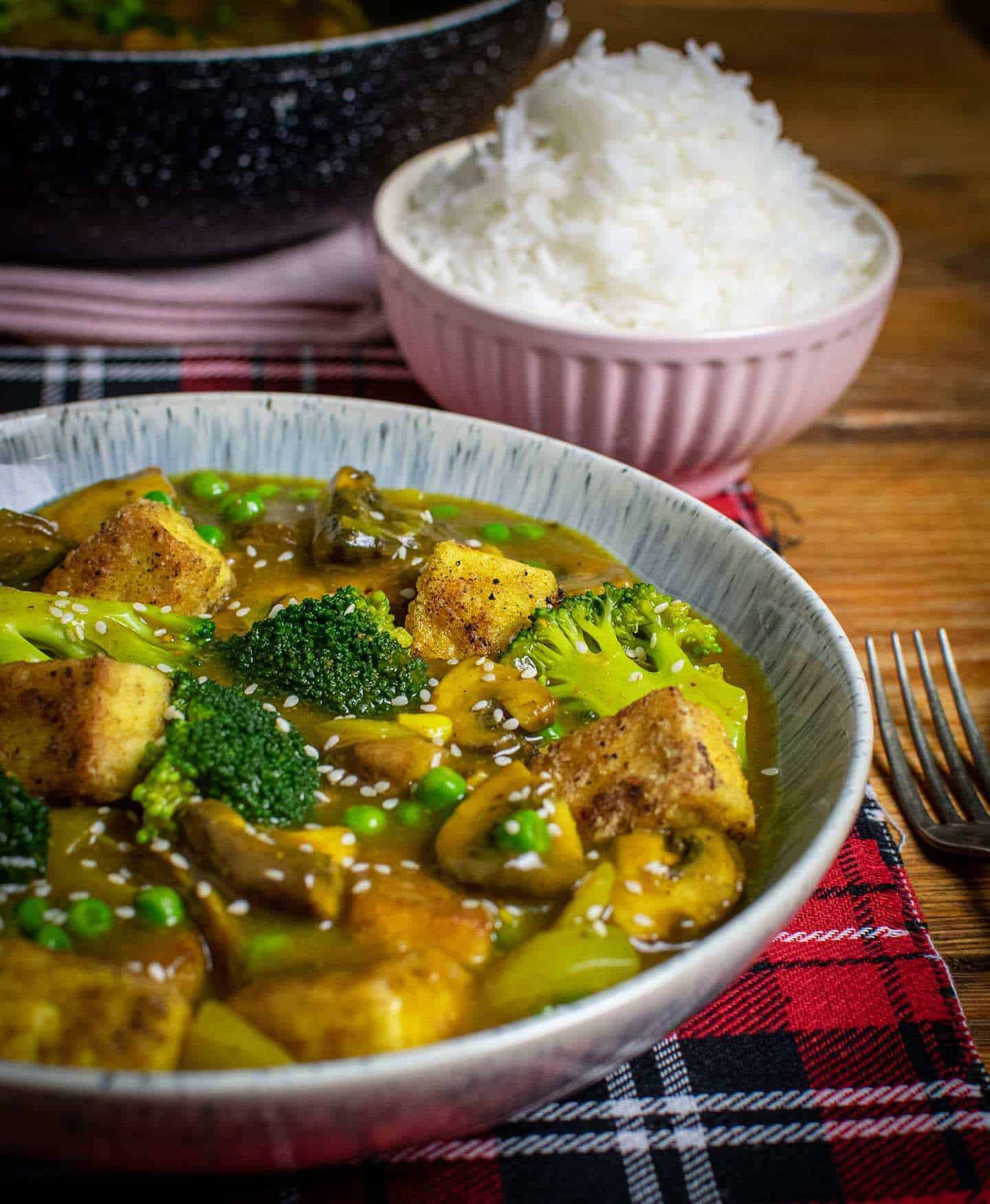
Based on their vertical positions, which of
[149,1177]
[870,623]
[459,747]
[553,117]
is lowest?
[870,623]

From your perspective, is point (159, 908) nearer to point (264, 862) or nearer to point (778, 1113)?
point (264, 862)

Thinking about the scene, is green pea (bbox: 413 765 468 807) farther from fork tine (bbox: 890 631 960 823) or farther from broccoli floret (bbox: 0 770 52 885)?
fork tine (bbox: 890 631 960 823)

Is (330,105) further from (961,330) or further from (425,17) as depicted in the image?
(961,330)

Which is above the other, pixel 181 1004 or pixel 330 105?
pixel 330 105

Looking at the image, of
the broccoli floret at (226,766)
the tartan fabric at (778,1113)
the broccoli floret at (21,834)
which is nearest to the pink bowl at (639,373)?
the tartan fabric at (778,1113)

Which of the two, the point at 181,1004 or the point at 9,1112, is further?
the point at 181,1004

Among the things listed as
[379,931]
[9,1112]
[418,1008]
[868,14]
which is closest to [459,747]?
[379,931]

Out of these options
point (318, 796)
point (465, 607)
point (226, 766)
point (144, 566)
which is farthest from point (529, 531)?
point (226, 766)
